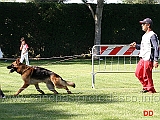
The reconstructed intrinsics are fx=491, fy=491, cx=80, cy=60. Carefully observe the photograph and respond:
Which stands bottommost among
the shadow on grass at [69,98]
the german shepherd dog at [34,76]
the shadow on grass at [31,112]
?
Result: the shadow on grass at [69,98]

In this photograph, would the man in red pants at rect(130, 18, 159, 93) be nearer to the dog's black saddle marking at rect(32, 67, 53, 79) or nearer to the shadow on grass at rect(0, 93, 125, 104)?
the shadow on grass at rect(0, 93, 125, 104)

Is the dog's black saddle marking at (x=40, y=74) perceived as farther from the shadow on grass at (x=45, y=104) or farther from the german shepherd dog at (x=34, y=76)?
the shadow on grass at (x=45, y=104)

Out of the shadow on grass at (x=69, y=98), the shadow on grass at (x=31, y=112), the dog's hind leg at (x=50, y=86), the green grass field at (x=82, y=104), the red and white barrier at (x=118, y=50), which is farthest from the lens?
the red and white barrier at (x=118, y=50)

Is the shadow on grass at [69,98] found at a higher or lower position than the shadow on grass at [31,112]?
lower

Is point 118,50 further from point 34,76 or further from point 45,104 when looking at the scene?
point 45,104

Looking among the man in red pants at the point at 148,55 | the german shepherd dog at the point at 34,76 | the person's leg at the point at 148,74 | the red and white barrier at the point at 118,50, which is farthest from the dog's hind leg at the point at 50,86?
the red and white barrier at the point at 118,50

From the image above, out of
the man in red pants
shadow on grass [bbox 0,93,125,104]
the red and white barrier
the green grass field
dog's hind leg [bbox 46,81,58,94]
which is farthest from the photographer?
the red and white barrier

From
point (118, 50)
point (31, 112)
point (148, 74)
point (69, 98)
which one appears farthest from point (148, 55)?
point (31, 112)

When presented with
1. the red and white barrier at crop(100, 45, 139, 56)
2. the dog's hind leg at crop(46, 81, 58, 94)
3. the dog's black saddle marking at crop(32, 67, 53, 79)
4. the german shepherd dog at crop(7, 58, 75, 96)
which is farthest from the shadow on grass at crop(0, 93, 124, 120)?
the red and white barrier at crop(100, 45, 139, 56)

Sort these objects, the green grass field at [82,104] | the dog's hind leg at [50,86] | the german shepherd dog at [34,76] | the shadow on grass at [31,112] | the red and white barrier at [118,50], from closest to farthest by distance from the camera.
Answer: the shadow on grass at [31,112]
the green grass field at [82,104]
the german shepherd dog at [34,76]
the dog's hind leg at [50,86]
the red and white barrier at [118,50]

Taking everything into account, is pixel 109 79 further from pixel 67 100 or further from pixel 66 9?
pixel 66 9

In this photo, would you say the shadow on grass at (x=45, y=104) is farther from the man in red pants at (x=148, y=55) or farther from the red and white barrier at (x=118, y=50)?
the red and white barrier at (x=118, y=50)

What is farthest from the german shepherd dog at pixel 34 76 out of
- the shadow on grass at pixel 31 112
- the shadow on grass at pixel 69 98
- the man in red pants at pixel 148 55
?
the man in red pants at pixel 148 55

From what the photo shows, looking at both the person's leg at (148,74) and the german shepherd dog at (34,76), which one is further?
the person's leg at (148,74)
